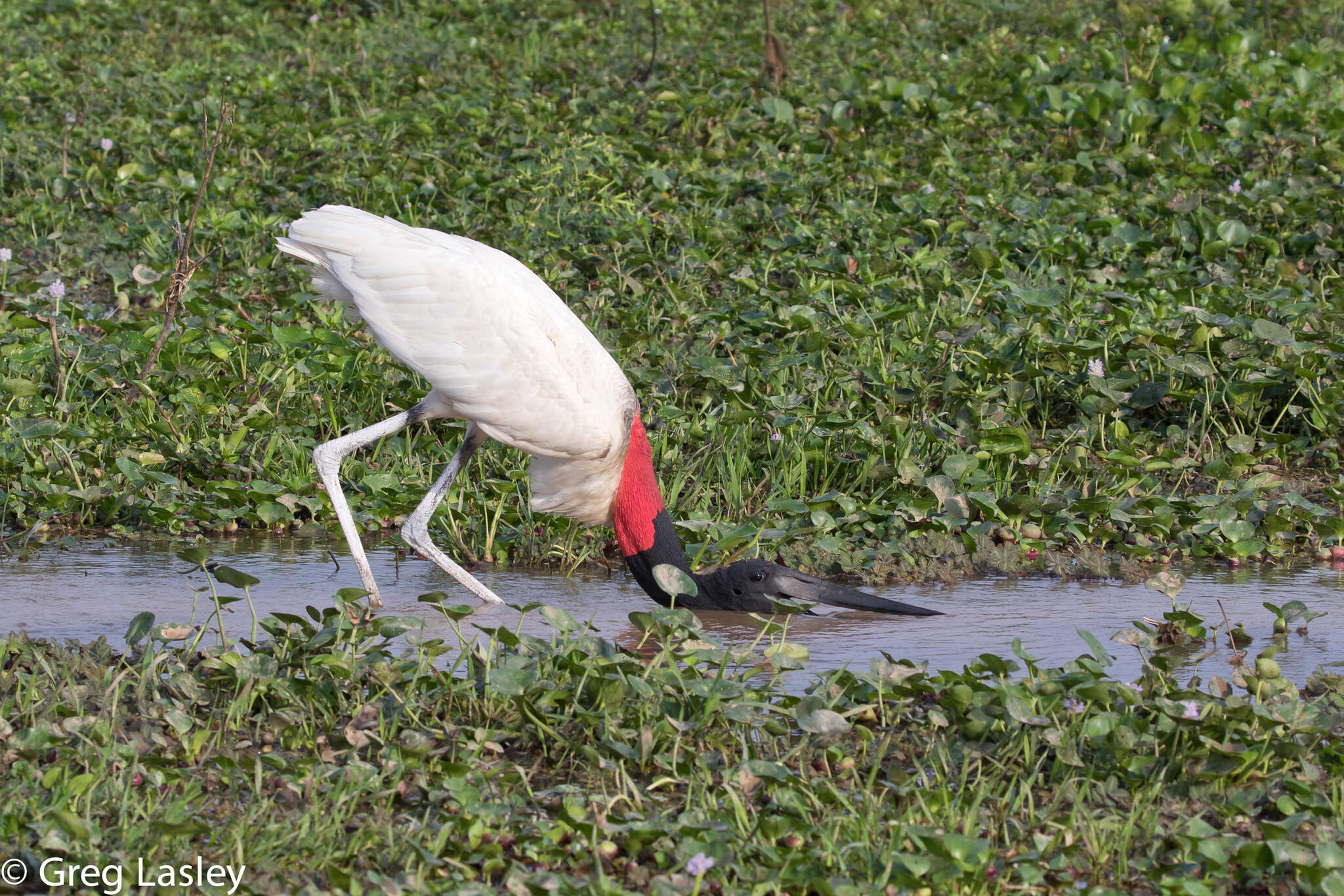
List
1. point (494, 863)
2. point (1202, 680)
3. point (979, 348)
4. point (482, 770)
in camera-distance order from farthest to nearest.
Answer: point (979, 348) < point (1202, 680) < point (482, 770) < point (494, 863)

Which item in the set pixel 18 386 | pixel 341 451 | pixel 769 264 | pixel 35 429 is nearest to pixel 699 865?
pixel 341 451

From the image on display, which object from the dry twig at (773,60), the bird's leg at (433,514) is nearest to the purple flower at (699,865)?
the bird's leg at (433,514)

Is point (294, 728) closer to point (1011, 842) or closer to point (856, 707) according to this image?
point (856, 707)

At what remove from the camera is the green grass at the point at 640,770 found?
2.41 m

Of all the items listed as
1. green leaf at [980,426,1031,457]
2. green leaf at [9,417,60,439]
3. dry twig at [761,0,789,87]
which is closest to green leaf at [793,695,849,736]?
green leaf at [980,426,1031,457]

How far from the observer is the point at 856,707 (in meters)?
2.91

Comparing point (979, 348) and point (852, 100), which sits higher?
point (852, 100)

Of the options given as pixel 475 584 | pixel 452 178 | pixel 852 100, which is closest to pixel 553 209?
pixel 452 178

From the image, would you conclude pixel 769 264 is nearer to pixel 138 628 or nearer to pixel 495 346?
pixel 495 346

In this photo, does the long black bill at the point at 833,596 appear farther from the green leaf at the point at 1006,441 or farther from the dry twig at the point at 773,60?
the dry twig at the point at 773,60

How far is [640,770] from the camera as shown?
277 centimetres

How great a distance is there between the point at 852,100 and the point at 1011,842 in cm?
578

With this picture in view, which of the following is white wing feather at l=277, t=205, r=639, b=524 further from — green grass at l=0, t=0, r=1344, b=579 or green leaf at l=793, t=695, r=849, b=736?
green leaf at l=793, t=695, r=849, b=736

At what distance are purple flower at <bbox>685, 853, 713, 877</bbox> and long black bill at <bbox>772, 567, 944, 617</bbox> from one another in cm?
160
